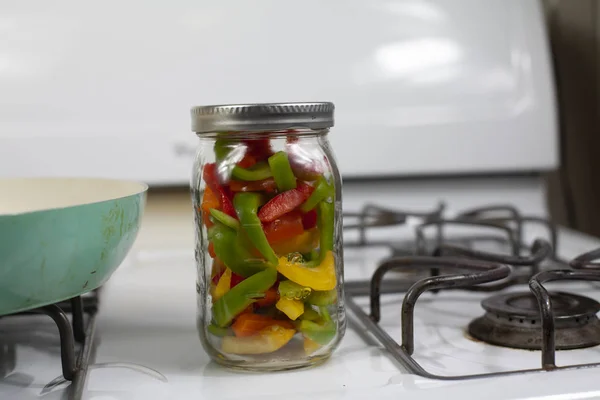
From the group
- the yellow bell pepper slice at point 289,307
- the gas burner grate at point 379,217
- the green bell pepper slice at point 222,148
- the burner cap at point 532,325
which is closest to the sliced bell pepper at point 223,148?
the green bell pepper slice at point 222,148

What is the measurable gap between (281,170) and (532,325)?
0.22m

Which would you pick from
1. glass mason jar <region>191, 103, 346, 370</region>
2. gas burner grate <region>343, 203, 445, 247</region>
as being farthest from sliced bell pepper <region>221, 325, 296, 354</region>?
gas burner grate <region>343, 203, 445, 247</region>

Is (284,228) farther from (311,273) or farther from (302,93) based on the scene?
(302,93)

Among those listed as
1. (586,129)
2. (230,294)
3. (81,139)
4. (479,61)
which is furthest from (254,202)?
(586,129)

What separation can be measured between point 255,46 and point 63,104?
0.25 metres

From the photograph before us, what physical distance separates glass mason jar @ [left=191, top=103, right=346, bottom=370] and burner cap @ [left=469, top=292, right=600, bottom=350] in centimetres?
13

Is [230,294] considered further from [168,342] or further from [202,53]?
[202,53]

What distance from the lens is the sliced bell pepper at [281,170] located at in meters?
0.46

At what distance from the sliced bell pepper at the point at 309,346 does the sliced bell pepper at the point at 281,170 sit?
10 cm

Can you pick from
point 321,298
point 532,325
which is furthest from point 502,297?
point 321,298

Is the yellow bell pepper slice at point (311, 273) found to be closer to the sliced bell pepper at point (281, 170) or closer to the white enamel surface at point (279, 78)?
the sliced bell pepper at point (281, 170)

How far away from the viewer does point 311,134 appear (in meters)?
0.49

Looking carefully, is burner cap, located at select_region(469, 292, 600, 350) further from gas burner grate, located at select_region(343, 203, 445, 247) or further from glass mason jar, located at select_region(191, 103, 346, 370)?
gas burner grate, located at select_region(343, 203, 445, 247)

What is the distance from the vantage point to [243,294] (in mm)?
463
